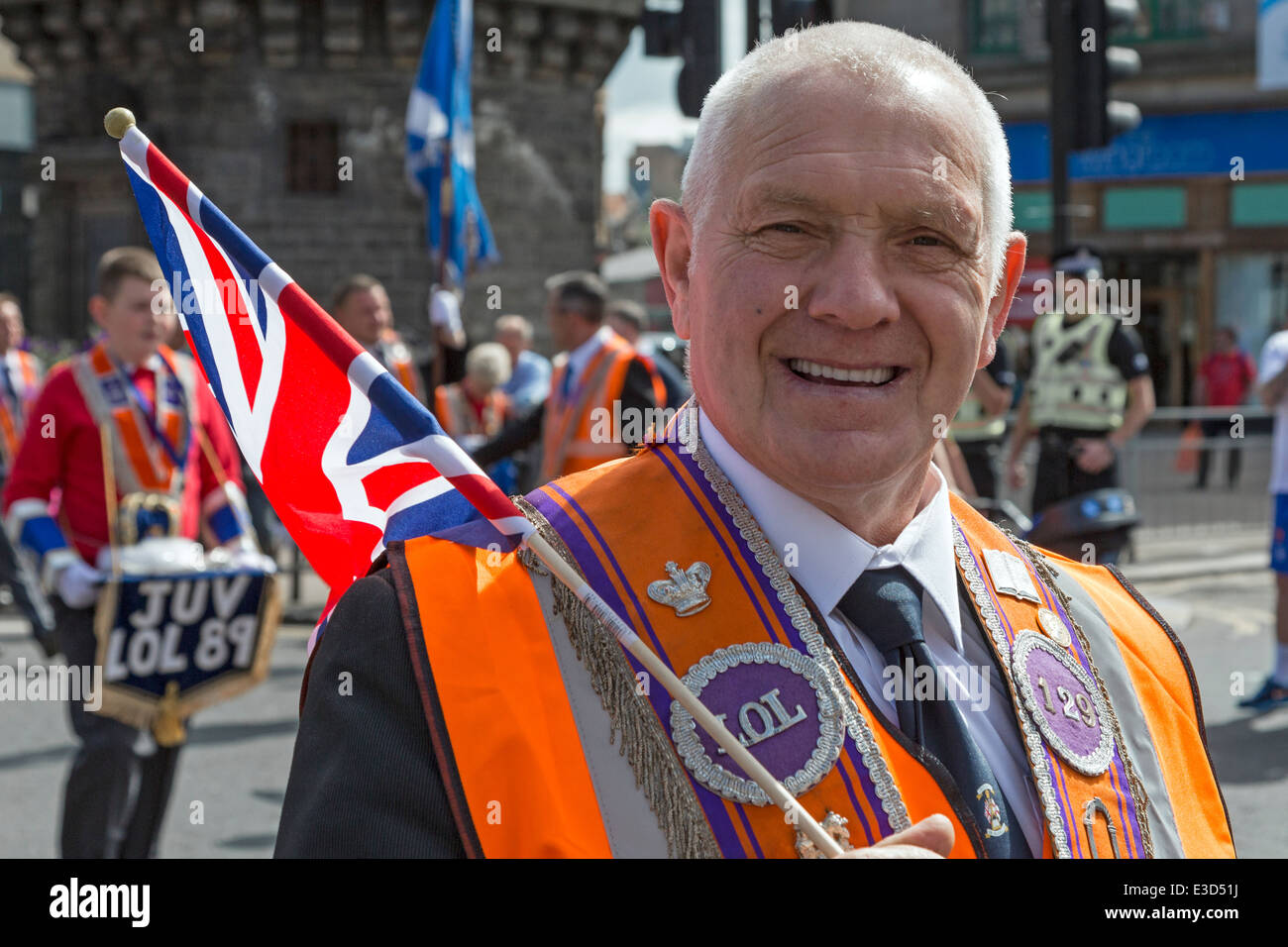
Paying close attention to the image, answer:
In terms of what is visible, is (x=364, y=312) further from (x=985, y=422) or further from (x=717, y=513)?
(x=717, y=513)

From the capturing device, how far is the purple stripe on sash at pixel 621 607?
1651mm

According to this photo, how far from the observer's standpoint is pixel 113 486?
5074mm

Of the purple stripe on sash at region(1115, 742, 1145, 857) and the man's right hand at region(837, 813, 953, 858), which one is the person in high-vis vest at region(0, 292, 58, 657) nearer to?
the purple stripe on sash at region(1115, 742, 1145, 857)

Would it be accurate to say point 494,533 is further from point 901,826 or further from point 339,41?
point 339,41

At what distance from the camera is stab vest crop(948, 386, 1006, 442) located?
912 cm

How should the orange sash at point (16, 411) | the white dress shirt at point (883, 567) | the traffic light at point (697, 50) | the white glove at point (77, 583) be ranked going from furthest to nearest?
1. the orange sash at point (16, 411)
2. the traffic light at point (697, 50)
3. the white glove at point (77, 583)
4. the white dress shirt at point (883, 567)

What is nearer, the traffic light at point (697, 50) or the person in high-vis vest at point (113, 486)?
the person in high-vis vest at point (113, 486)

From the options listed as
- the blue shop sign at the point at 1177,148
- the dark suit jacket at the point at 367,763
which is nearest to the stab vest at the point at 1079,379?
the dark suit jacket at the point at 367,763

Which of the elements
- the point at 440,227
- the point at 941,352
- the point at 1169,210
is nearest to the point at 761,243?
the point at 941,352

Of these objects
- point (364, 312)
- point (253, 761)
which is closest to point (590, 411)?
point (364, 312)

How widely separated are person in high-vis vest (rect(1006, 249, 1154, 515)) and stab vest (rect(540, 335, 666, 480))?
2.05 m

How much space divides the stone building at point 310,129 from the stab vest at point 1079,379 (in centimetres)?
1576

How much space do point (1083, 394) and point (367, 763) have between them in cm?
682

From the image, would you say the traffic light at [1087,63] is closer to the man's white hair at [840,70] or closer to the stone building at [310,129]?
the man's white hair at [840,70]
